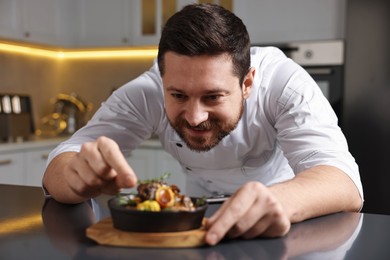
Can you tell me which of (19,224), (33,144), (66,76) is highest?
(19,224)

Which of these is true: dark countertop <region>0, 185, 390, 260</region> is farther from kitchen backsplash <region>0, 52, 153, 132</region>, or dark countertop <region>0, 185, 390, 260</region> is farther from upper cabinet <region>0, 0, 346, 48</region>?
kitchen backsplash <region>0, 52, 153, 132</region>

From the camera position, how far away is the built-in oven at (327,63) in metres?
2.75

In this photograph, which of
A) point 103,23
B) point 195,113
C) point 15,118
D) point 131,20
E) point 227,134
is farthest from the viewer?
point 103,23

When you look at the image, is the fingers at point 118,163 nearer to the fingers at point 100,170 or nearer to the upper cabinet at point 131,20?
the fingers at point 100,170

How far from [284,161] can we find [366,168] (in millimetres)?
1206

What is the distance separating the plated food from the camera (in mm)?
741

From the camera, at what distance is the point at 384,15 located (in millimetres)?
2582

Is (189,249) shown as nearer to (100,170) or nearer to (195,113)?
(100,170)

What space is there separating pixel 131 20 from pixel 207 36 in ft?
8.18

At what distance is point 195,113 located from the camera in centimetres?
108

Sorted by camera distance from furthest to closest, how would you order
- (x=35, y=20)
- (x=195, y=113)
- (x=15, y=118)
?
(x=35, y=20) < (x=15, y=118) < (x=195, y=113)

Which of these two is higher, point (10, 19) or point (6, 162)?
point (10, 19)

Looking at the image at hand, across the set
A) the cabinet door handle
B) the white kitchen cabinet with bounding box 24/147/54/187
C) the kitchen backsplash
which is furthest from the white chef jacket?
the kitchen backsplash

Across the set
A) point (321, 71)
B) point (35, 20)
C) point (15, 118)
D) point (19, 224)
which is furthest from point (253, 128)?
point (35, 20)
